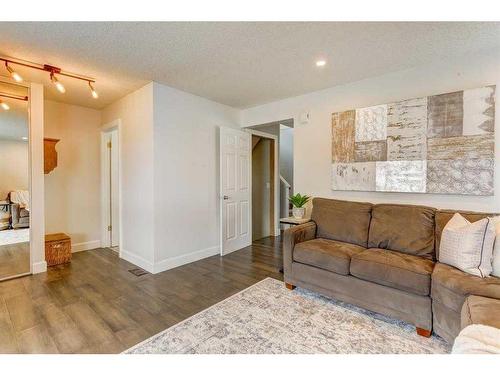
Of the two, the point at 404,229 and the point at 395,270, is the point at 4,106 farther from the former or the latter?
the point at 404,229

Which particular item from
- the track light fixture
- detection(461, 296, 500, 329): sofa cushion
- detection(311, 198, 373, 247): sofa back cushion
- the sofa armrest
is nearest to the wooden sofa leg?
detection(461, 296, 500, 329): sofa cushion

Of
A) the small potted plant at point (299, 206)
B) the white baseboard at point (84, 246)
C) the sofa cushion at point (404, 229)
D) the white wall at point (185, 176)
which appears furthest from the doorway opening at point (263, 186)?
the white baseboard at point (84, 246)

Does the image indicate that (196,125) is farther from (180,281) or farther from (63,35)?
(180,281)

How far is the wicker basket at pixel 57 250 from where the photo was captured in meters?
3.24

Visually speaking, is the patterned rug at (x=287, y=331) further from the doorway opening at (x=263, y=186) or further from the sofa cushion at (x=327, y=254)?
the doorway opening at (x=263, y=186)

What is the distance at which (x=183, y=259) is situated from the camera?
334 centimetres

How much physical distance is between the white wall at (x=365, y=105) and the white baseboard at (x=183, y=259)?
5.33 feet

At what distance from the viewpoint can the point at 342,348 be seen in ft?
5.50

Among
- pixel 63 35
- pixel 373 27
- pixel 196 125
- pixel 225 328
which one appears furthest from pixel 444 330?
pixel 63 35

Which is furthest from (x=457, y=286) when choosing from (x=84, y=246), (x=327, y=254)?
(x=84, y=246)

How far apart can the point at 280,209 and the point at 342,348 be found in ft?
12.5

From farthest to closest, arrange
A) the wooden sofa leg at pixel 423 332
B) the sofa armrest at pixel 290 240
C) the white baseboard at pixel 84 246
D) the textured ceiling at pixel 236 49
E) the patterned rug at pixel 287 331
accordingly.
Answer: the white baseboard at pixel 84 246 → the sofa armrest at pixel 290 240 → the textured ceiling at pixel 236 49 → the wooden sofa leg at pixel 423 332 → the patterned rug at pixel 287 331

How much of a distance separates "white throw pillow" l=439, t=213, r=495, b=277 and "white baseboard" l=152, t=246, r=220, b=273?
9.23 feet

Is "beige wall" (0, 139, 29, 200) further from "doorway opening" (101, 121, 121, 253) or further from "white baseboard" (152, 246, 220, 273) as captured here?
"white baseboard" (152, 246, 220, 273)
